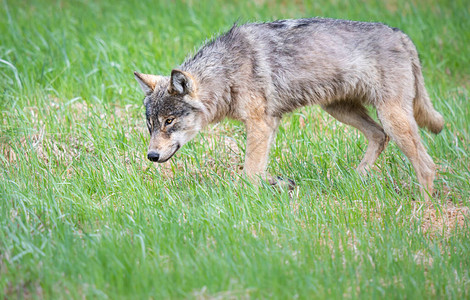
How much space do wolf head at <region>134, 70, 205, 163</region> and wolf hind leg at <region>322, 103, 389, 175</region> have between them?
5.54ft

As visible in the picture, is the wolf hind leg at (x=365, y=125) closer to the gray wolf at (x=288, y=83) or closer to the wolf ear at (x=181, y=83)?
the gray wolf at (x=288, y=83)

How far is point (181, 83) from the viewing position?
16.9ft

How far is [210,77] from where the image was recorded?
17.8ft

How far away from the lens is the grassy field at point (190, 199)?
357 centimetres

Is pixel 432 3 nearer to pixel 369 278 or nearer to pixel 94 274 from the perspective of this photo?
pixel 369 278

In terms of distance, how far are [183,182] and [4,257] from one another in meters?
1.99

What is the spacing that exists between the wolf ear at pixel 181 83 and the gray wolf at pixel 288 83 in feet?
0.04

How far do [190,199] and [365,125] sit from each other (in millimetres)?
2277

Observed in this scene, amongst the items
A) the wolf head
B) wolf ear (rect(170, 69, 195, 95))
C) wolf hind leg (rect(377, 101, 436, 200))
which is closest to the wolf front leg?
the wolf head

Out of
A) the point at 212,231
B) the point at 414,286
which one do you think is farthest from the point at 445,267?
the point at 212,231

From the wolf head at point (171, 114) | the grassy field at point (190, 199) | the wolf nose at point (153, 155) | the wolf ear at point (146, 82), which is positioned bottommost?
the grassy field at point (190, 199)

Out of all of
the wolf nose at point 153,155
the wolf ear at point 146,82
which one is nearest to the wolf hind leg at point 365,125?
the wolf ear at point 146,82

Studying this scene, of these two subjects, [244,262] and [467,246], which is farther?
[467,246]

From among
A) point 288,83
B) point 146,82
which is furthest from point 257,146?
point 146,82
